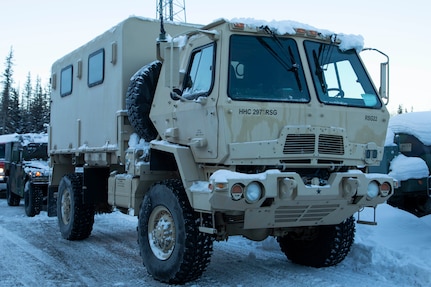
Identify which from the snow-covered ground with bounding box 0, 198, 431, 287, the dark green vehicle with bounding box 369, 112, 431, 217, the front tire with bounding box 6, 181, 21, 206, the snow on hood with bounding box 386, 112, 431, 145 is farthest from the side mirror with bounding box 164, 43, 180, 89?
the front tire with bounding box 6, 181, 21, 206

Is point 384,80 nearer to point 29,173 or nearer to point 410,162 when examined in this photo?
point 410,162

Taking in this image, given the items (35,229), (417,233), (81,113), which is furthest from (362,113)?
(35,229)

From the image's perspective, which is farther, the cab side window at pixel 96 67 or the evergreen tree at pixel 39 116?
the evergreen tree at pixel 39 116

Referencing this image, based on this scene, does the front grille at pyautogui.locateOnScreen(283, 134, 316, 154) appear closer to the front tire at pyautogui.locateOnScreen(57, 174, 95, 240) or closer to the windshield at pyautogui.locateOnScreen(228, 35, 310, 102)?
the windshield at pyautogui.locateOnScreen(228, 35, 310, 102)

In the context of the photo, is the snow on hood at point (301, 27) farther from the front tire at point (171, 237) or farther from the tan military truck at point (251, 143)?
the front tire at point (171, 237)

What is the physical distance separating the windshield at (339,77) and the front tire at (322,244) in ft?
5.64

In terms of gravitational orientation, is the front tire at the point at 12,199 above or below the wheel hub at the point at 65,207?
below

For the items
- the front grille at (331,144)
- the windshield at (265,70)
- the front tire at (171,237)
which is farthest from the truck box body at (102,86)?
the front grille at (331,144)

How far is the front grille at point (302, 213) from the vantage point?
580 cm

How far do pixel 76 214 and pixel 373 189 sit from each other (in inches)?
219

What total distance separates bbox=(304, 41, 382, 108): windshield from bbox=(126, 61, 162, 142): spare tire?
2280mm

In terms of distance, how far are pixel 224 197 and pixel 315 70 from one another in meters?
1.93

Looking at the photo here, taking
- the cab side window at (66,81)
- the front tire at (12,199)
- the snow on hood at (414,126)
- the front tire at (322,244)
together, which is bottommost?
the front tire at (12,199)

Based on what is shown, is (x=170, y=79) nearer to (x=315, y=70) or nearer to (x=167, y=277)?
(x=315, y=70)
